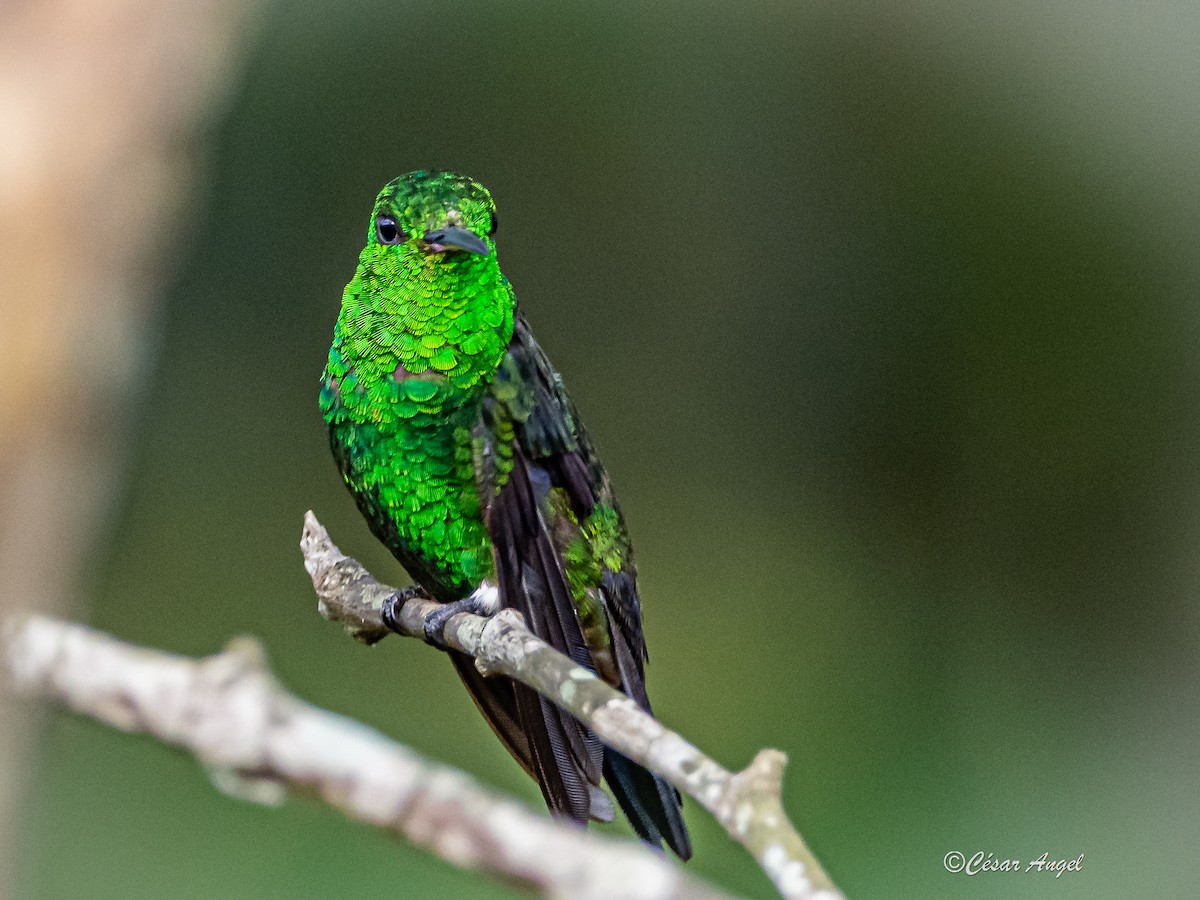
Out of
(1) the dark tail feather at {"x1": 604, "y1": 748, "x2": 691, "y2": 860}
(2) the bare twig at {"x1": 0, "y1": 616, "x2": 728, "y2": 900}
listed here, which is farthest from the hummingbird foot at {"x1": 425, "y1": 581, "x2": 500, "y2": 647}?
(2) the bare twig at {"x1": 0, "y1": 616, "x2": 728, "y2": 900}

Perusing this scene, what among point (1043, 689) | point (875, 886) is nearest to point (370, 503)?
point (875, 886)

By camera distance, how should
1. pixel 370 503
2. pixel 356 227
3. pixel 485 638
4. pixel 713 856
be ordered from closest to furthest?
1. pixel 485 638
2. pixel 370 503
3. pixel 713 856
4. pixel 356 227

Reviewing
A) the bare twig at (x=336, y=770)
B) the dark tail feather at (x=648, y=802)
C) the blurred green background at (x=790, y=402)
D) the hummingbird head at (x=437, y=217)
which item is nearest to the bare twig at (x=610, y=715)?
the bare twig at (x=336, y=770)

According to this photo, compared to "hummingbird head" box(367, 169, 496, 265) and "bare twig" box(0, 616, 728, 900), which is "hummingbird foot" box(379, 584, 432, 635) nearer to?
"hummingbird head" box(367, 169, 496, 265)

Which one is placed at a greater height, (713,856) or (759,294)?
(759,294)

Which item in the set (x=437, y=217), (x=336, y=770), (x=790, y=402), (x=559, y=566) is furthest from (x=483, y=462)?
(x=790, y=402)

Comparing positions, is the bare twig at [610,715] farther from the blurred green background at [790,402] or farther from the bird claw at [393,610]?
the blurred green background at [790,402]

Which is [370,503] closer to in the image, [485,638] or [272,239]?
[485,638]
